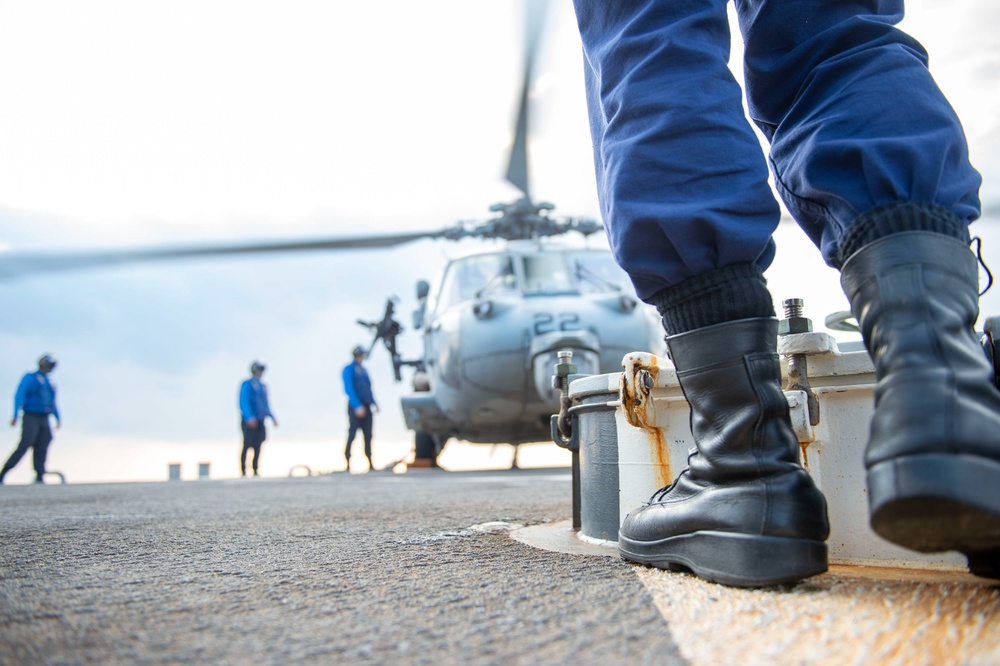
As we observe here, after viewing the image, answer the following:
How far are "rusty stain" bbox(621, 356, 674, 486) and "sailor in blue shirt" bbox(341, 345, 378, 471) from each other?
8.01m

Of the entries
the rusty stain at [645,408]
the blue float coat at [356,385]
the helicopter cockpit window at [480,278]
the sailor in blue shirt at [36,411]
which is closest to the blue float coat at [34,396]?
the sailor in blue shirt at [36,411]

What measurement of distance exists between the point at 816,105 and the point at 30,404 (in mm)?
8599

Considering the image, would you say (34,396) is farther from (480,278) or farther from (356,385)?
(480,278)

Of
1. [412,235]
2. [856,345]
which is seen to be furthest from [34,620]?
[412,235]

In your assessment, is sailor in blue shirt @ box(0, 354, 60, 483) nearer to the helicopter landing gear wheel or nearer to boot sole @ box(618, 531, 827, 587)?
the helicopter landing gear wheel

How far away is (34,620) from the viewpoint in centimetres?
67

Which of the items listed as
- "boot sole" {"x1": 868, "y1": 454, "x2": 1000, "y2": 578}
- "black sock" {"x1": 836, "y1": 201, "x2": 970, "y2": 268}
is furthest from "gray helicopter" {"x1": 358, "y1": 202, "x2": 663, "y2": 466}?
"boot sole" {"x1": 868, "y1": 454, "x2": 1000, "y2": 578}

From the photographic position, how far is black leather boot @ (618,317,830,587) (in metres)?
0.76

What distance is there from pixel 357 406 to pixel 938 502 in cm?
862

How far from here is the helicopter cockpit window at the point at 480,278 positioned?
6273 millimetres

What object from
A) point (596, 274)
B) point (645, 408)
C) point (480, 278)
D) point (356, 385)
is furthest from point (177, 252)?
point (645, 408)

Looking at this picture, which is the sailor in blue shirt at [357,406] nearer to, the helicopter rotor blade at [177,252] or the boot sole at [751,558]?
the helicopter rotor blade at [177,252]

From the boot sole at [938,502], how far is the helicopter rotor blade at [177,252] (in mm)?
4160

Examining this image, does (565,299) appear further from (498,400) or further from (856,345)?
(856,345)
